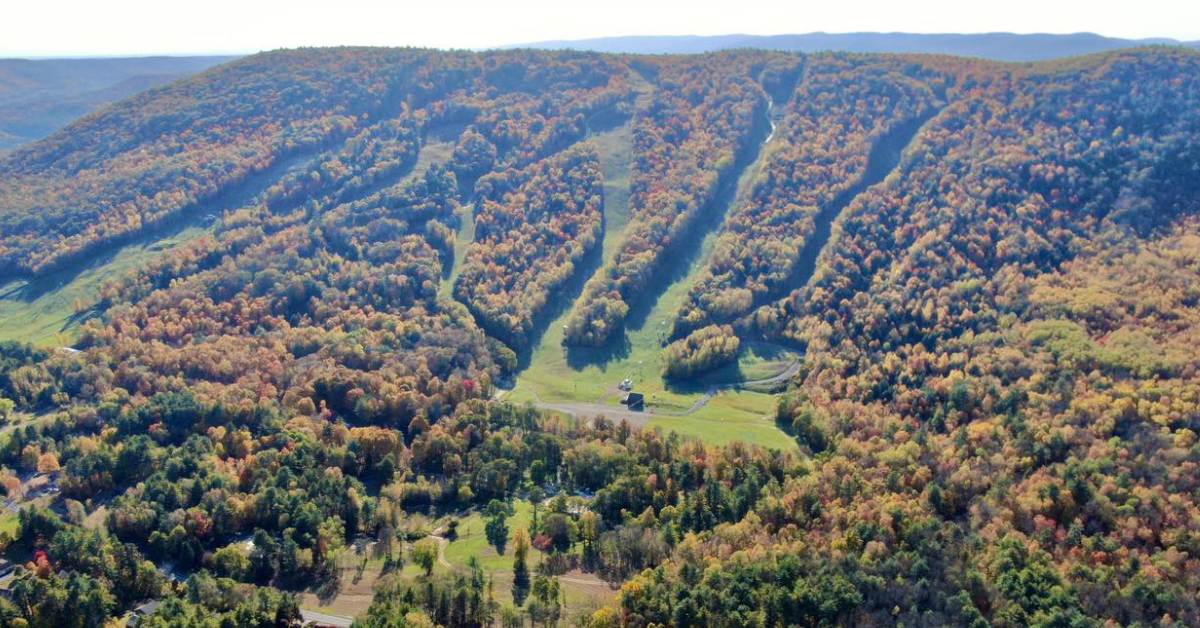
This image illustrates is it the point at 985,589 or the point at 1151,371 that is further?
the point at 1151,371

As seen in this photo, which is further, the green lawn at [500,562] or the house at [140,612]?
the green lawn at [500,562]

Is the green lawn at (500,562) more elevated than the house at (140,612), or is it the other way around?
the house at (140,612)

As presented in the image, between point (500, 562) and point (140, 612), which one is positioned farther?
point (500, 562)

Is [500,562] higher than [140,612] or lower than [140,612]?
lower

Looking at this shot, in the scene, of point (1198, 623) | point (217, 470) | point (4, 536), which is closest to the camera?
point (1198, 623)

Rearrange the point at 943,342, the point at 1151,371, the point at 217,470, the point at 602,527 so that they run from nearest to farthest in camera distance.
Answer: the point at 602,527 → the point at 217,470 → the point at 1151,371 → the point at 943,342

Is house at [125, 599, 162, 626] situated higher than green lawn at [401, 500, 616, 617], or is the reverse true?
house at [125, 599, 162, 626]

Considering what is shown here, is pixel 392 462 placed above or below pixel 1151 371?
below

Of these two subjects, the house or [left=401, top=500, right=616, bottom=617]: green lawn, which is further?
[left=401, top=500, right=616, bottom=617]: green lawn

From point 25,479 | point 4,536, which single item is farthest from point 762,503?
point 25,479

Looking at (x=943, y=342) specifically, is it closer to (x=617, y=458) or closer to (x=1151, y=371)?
(x=1151, y=371)
